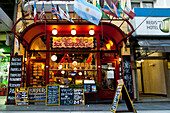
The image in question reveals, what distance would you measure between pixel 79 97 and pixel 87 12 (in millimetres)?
4638

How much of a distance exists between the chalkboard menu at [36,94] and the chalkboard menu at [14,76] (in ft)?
3.54

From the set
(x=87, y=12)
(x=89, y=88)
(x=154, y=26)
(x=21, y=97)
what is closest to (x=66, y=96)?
(x=89, y=88)

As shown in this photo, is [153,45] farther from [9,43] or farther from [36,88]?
[9,43]

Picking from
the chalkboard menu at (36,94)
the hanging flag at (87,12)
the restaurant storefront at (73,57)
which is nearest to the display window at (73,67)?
the restaurant storefront at (73,57)

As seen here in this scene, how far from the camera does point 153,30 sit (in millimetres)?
10680

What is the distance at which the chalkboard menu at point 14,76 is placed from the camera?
9.54m

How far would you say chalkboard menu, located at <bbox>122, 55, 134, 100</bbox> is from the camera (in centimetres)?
997

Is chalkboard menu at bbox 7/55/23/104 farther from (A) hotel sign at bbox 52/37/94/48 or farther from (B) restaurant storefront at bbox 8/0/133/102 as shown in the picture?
(A) hotel sign at bbox 52/37/94/48

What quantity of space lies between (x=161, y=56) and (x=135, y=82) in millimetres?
3172

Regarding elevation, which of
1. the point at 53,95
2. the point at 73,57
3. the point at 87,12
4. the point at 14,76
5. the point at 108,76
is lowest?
the point at 53,95

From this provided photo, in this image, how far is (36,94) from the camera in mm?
9266

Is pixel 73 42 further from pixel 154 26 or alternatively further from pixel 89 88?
pixel 154 26

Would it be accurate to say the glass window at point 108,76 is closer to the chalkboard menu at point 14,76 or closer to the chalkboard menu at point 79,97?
the chalkboard menu at point 79,97

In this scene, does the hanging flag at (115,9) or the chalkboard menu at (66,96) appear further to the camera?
the chalkboard menu at (66,96)
